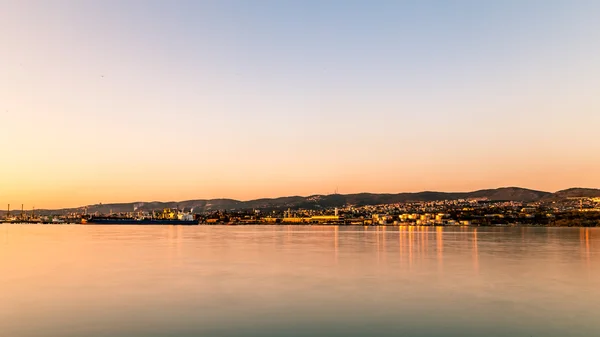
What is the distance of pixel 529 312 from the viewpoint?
1472 cm

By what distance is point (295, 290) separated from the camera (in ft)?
61.7

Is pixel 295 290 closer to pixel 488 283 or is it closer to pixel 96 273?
pixel 488 283

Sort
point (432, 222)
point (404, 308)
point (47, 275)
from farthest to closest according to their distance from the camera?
1. point (432, 222)
2. point (47, 275)
3. point (404, 308)

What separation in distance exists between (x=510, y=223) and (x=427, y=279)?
13158 centimetres

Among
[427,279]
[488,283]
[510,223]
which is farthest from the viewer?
[510,223]

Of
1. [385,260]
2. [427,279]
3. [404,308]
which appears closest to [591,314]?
[404,308]

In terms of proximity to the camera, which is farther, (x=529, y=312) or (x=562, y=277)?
(x=562, y=277)

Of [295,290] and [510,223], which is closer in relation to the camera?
[295,290]

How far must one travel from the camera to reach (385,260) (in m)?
30.5

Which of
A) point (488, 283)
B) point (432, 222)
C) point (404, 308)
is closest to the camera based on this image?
point (404, 308)

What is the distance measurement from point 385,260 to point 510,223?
407 ft

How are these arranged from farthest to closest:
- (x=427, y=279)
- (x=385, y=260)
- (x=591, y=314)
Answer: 1. (x=385, y=260)
2. (x=427, y=279)
3. (x=591, y=314)

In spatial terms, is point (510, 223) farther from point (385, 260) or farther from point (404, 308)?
point (404, 308)

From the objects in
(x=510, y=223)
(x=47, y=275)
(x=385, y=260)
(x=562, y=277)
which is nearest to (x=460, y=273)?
(x=562, y=277)
